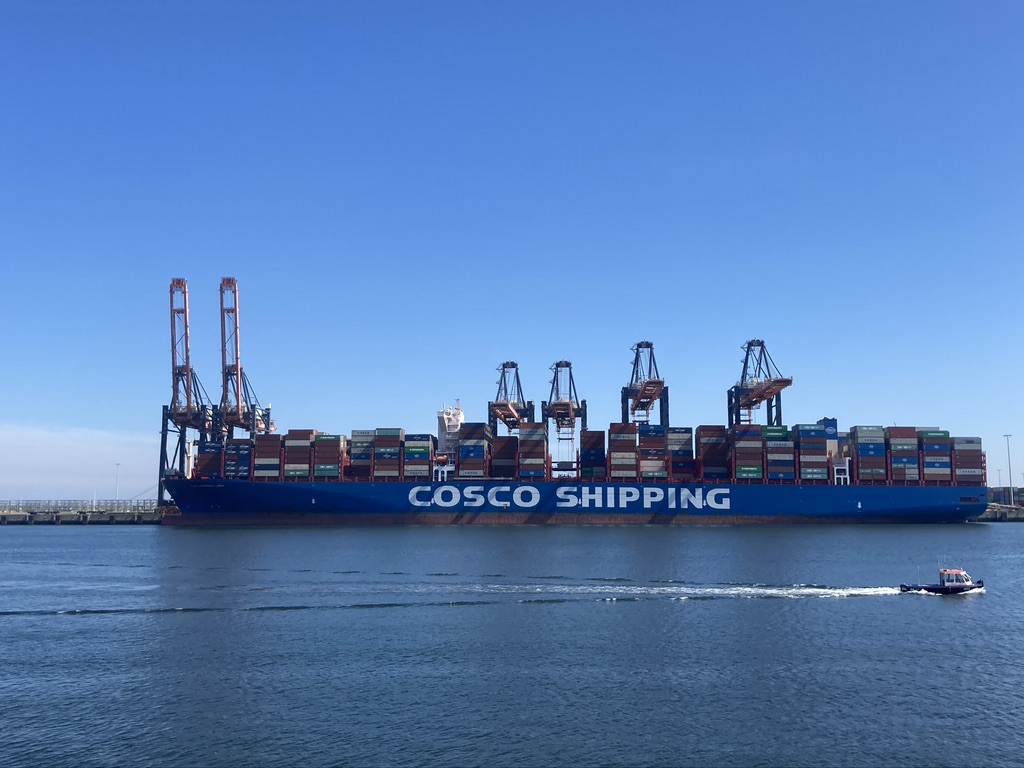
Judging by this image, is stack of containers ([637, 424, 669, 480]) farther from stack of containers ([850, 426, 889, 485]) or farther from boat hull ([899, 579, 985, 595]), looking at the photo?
boat hull ([899, 579, 985, 595])

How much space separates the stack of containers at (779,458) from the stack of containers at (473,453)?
27.9 meters

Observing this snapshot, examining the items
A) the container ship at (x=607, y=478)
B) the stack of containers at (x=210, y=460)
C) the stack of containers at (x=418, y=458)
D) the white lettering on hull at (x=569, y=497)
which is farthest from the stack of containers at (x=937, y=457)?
the stack of containers at (x=210, y=460)

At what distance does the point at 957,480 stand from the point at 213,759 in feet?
266

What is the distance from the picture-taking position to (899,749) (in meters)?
18.3

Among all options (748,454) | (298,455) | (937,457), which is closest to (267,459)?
(298,455)

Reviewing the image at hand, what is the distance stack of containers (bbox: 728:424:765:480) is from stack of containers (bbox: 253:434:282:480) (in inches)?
1787

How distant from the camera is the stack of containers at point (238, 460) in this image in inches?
3241

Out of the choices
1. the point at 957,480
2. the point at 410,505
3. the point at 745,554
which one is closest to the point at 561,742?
the point at 745,554

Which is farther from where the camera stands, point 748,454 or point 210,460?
point 210,460

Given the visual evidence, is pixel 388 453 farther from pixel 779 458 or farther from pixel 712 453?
pixel 779 458

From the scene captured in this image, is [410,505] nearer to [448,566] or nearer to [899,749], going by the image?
[448,566]

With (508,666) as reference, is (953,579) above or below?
below

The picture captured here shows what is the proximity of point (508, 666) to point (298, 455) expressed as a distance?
201 feet

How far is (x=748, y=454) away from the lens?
8156 cm
